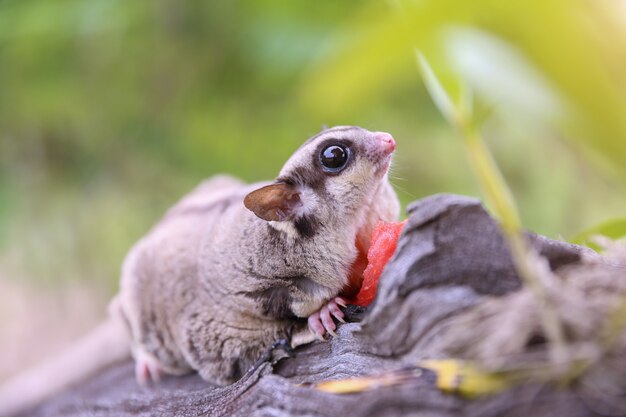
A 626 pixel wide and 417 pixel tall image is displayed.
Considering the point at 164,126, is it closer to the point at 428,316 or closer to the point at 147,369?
the point at 147,369

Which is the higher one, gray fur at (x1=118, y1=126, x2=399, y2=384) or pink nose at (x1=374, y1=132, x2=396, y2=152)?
→ pink nose at (x1=374, y1=132, x2=396, y2=152)

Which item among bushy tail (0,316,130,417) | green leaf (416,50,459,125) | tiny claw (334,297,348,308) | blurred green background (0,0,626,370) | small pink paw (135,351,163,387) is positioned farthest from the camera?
blurred green background (0,0,626,370)

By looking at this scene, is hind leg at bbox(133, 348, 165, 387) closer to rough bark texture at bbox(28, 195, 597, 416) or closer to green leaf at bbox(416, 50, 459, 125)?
rough bark texture at bbox(28, 195, 597, 416)

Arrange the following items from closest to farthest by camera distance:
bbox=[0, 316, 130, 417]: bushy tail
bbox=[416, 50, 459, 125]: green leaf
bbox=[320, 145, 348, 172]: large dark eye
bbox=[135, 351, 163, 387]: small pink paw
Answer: bbox=[416, 50, 459, 125]: green leaf, bbox=[320, 145, 348, 172]: large dark eye, bbox=[135, 351, 163, 387]: small pink paw, bbox=[0, 316, 130, 417]: bushy tail

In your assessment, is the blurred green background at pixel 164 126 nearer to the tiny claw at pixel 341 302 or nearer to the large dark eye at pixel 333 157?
the large dark eye at pixel 333 157

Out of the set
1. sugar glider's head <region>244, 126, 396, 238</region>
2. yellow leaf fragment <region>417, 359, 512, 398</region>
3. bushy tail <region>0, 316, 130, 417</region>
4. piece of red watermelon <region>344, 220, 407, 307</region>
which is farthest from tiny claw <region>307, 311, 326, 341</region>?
bushy tail <region>0, 316, 130, 417</region>

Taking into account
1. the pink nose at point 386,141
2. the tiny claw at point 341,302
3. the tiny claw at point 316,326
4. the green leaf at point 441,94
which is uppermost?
the pink nose at point 386,141

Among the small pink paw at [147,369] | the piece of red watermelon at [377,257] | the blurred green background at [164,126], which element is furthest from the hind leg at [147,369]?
the blurred green background at [164,126]

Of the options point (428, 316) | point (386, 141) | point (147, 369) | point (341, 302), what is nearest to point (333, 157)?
point (386, 141)
